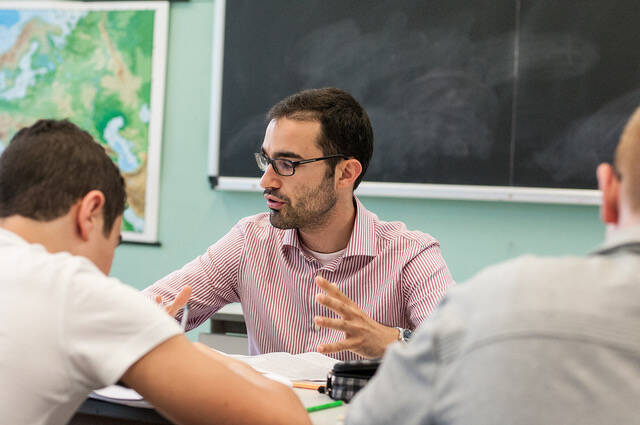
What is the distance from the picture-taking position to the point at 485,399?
70 centimetres

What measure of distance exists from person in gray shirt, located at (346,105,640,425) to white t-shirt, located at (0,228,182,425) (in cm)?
43

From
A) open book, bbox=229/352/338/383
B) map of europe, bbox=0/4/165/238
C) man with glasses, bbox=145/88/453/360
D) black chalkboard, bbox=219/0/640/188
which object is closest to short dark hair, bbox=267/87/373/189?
man with glasses, bbox=145/88/453/360

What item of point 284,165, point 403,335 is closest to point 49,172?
point 403,335

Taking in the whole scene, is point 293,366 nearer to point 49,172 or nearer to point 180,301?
point 180,301

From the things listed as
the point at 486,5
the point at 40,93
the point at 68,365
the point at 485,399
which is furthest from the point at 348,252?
the point at 40,93

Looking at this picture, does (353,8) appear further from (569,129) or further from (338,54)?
(569,129)

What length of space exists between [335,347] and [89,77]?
2508 millimetres

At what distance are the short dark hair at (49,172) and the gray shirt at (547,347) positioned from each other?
0.66 m

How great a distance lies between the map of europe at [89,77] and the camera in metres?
3.36

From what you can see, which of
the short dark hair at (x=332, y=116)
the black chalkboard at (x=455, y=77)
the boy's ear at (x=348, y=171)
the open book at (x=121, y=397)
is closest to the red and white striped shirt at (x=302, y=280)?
the boy's ear at (x=348, y=171)

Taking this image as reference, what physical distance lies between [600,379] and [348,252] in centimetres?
129

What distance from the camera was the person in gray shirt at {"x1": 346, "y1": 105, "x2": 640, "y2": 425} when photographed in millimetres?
688

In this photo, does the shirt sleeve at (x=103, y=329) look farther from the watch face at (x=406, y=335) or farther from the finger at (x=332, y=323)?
the watch face at (x=406, y=335)

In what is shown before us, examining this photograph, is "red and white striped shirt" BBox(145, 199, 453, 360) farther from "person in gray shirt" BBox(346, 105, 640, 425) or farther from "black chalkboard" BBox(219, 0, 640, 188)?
"person in gray shirt" BBox(346, 105, 640, 425)
